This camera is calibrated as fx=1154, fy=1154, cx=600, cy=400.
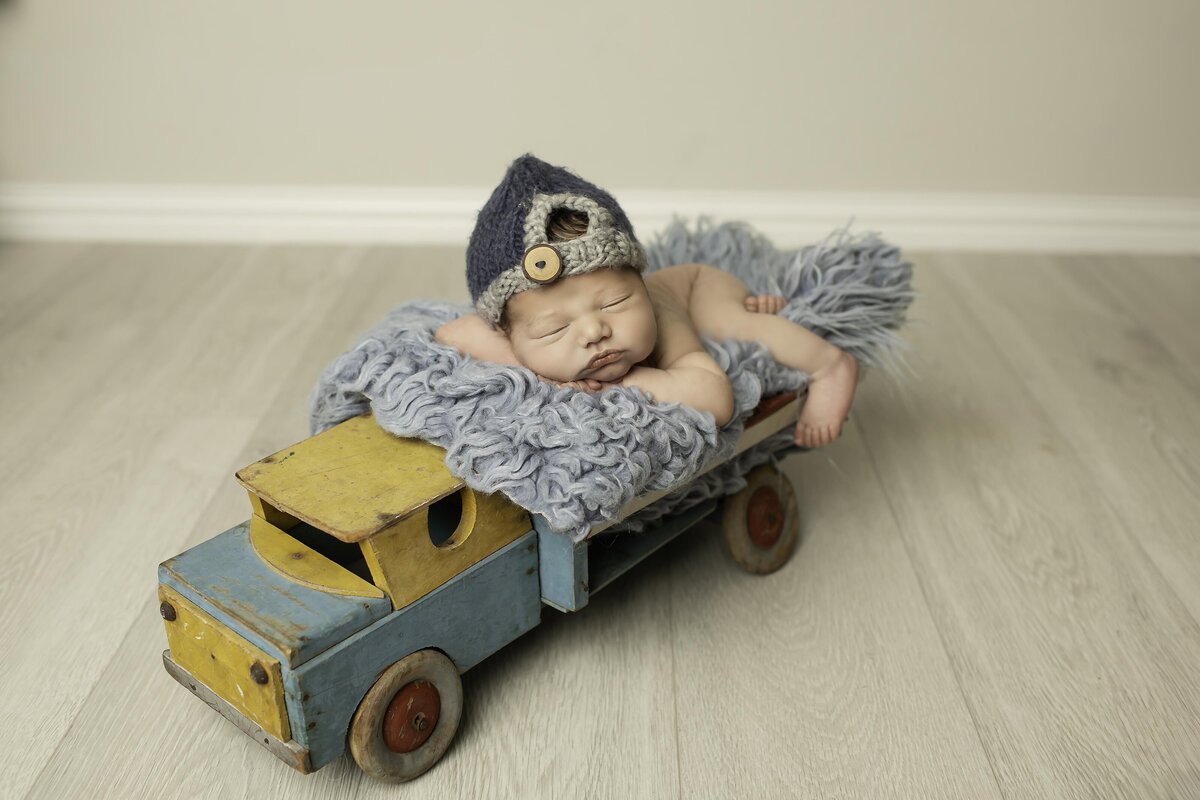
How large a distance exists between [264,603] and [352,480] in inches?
4.7

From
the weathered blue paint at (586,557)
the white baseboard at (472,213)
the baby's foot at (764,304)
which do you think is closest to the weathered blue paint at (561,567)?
the weathered blue paint at (586,557)

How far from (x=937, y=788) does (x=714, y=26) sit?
4.71ft

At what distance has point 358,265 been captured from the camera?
6.79 ft

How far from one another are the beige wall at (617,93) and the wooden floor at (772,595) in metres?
0.38

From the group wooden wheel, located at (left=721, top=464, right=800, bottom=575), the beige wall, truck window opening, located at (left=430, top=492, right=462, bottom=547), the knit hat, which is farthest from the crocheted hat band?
the beige wall

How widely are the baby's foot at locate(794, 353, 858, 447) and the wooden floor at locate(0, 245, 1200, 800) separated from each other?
0.16 metres

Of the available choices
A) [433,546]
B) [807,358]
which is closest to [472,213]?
[807,358]

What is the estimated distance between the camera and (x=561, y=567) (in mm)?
989

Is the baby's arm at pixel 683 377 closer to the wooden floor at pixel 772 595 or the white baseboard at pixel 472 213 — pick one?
the wooden floor at pixel 772 595

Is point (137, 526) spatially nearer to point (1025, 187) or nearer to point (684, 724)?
point (684, 724)

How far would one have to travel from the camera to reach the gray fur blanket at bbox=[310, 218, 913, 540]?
3.03ft

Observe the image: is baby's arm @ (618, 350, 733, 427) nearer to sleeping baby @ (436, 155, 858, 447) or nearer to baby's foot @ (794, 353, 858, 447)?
sleeping baby @ (436, 155, 858, 447)

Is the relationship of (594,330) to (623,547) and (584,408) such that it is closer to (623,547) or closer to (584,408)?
(584,408)

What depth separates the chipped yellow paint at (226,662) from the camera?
850 mm
